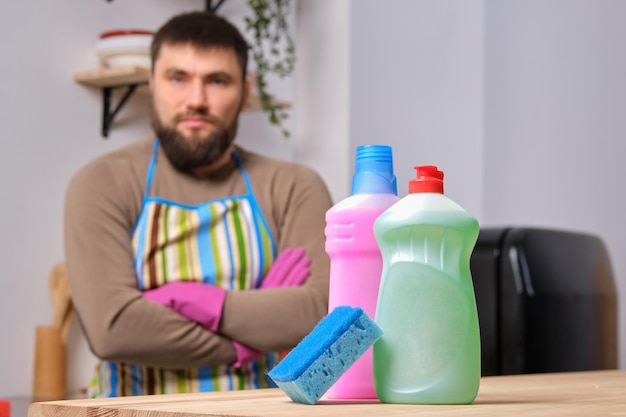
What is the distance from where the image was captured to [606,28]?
115 inches

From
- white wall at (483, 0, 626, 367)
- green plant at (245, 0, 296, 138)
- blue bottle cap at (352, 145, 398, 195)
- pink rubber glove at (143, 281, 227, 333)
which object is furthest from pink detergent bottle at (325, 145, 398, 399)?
white wall at (483, 0, 626, 367)

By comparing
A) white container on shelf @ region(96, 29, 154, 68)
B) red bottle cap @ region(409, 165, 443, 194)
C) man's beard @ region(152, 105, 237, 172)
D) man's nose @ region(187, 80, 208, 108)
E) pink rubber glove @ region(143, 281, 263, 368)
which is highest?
white container on shelf @ region(96, 29, 154, 68)

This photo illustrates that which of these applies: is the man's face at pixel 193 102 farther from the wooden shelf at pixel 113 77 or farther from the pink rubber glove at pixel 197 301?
the wooden shelf at pixel 113 77

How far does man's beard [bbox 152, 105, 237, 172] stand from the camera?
1.75 meters

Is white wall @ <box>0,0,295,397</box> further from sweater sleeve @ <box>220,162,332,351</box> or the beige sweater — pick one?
sweater sleeve @ <box>220,162,332,351</box>

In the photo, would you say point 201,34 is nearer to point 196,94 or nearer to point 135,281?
point 196,94

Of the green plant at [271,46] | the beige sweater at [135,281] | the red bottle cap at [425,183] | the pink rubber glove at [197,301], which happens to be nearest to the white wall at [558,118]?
the green plant at [271,46]

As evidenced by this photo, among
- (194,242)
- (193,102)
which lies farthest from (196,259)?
(193,102)

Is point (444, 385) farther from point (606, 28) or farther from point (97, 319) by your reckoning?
point (606, 28)

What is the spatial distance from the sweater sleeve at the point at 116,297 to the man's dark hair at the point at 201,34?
29 cm

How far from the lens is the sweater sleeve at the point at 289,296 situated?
161 centimetres

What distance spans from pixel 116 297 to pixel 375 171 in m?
0.91

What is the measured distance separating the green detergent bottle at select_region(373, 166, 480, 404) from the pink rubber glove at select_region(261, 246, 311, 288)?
1.01 m

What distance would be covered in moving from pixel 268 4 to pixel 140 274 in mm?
1319
